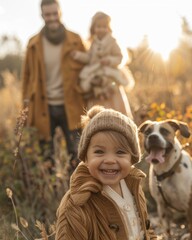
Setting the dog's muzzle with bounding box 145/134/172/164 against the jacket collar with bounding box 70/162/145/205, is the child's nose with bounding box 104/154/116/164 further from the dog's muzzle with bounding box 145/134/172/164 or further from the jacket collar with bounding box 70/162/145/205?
the dog's muzzle with bounding box 145/134/172/164

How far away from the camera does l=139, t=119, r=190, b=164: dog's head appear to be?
466 centimetres

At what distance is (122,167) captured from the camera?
2811 millimetres

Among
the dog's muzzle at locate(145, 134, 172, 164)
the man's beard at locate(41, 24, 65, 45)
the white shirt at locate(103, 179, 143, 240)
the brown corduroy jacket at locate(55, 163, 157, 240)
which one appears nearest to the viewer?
the brown corduroy jacket at locate(55, 163, 157, 240)

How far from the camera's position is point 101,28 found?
609 cm

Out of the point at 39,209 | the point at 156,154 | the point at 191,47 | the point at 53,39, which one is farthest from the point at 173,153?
the point at 191,47

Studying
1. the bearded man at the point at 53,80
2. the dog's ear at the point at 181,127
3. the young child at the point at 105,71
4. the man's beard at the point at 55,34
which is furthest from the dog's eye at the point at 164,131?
the man's beard at the point at 55,34

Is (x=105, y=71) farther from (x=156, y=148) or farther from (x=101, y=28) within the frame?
(x=156, y=148)

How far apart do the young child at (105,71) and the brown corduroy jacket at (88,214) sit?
333 cm

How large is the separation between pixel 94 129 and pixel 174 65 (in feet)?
43.7

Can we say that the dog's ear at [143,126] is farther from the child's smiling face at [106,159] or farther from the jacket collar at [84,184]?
the child's smiling face at [106,159]

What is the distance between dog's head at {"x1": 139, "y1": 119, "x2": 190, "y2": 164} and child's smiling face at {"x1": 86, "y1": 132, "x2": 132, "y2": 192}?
1.85 meters

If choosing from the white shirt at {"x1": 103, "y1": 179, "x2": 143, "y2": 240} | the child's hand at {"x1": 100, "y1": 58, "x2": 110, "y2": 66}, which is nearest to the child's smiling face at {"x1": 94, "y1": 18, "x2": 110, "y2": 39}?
the child's hand at {"x1": 100, "y1": 58, "x2": 110, "y2": 66}

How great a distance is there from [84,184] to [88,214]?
6.7 inches

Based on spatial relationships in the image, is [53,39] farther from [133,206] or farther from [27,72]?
[133,206]
